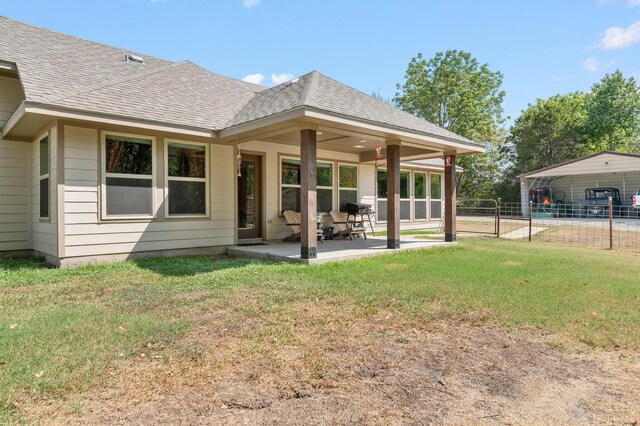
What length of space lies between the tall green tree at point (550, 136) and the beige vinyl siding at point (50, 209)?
32.9 m

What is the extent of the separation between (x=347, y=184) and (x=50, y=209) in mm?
7383

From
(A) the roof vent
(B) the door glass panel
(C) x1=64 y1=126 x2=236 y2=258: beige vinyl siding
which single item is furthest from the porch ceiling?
(A) the roof vent

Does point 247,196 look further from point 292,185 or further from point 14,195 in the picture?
point 14,195

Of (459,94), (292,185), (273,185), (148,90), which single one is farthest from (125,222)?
(459,94)

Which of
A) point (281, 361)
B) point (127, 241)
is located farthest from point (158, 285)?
point (281, 361)

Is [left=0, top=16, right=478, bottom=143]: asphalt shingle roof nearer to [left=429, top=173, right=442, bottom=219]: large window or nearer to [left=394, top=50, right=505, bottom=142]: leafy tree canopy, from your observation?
[left=429, top=173, right=442, bottom=219]: large window

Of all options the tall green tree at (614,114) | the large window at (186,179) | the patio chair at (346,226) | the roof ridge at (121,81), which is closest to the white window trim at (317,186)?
the patio chair at (346,226)

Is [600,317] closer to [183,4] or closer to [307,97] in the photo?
[307,97]

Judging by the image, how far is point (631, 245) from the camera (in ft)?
32.3

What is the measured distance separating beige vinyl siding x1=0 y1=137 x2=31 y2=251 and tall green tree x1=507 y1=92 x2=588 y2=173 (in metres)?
33.0

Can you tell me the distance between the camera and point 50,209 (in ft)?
21.5

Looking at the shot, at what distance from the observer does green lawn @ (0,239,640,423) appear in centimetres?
280

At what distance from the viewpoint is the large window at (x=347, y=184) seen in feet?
36.7

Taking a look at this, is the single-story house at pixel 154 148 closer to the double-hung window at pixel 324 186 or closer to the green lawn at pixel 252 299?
the green lawn at pixel 252 299
